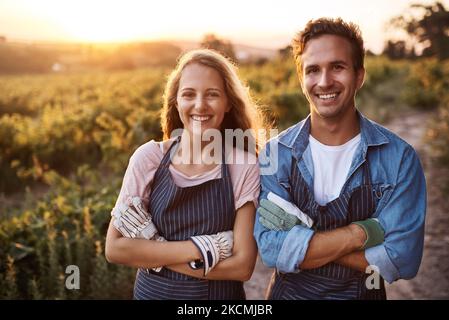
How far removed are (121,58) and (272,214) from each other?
3441 centimetres

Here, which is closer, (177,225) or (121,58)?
(177,225)

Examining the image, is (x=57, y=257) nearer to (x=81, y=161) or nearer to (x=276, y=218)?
(x=276, y=218)

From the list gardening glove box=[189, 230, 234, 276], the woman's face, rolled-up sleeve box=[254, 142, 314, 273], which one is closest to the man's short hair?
the woman's face

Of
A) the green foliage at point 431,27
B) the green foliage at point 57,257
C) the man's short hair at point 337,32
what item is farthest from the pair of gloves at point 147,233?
the green foliage at point 431,27

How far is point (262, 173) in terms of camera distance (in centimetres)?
210

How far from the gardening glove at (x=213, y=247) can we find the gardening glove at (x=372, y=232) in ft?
1.86

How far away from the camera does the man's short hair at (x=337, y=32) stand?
2.01 meters

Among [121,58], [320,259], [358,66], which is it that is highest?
[121,58]

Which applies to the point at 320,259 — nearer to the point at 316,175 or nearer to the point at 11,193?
the point at 316,175

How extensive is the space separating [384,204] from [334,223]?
0.23 m

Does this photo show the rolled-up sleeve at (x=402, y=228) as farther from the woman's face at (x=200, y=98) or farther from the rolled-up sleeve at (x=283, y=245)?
the woman's face at (x=200, y=98)

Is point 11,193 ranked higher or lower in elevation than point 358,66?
lower

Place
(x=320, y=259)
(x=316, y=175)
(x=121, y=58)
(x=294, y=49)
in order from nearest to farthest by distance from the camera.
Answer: (x=320, y=259) < (x=316, y=175) < (x=294, y=49) < (x=121, y=58)
